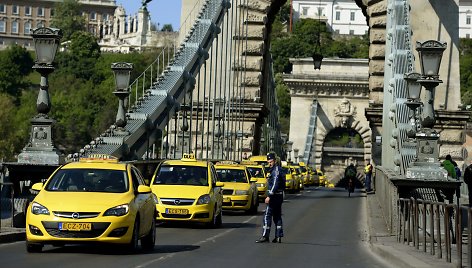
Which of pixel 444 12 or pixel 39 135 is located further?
pixel 444 12

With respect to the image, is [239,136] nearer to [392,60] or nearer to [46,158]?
[392,60]

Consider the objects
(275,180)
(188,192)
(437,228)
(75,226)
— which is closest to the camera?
(437,228)

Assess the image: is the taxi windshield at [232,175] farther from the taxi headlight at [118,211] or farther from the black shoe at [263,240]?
the taxi headlight at [118,211]

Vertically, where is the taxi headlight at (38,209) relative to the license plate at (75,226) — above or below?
above

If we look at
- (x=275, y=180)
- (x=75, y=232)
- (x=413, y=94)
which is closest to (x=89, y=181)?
(x=75, y=232)

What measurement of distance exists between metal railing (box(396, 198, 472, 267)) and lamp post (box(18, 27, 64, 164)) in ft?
23.2

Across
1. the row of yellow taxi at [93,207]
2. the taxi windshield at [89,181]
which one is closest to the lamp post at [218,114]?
the row of yellow taxi at [93,207]

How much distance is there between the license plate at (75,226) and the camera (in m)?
20.1

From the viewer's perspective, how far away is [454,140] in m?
52.2

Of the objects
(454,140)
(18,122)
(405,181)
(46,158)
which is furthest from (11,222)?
(18,122)

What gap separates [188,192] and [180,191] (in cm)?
18

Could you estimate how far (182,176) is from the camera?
30266 mm

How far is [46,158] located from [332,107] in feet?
265

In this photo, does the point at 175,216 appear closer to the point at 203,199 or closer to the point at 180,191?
A: the point at 180,191
